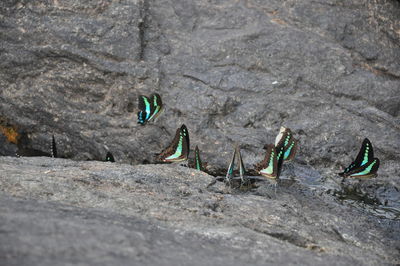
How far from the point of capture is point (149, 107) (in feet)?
21.8

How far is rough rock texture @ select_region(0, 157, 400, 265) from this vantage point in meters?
2.99

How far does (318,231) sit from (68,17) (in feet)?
14.9

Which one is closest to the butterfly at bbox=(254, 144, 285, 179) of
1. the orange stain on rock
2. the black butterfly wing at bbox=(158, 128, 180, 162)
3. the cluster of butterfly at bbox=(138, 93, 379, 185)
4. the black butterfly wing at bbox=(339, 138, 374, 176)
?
the cluster of butterfly at bbox=(138, 93, 379, 185)

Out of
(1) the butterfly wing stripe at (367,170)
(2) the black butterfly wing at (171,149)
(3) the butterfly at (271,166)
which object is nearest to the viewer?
(3) the butterfly at (271,166)

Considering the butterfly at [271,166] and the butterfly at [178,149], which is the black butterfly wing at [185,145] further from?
the butterfly at [271,166]

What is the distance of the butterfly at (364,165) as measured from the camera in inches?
230

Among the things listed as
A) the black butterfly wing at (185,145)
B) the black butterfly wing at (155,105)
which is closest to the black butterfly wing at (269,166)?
the black butterfly wing at (185,145)

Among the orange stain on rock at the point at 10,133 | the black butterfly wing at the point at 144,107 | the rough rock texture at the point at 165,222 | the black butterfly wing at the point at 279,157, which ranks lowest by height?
the orange stain on rock at the point at 10,133

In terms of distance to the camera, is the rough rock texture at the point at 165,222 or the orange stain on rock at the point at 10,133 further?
the orange stain on rock at the point at 10,133

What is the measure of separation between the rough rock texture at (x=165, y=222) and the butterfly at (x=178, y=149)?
768 millimetres

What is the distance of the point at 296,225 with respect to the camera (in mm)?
4375

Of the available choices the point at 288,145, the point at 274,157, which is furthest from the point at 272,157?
the point at 288,145

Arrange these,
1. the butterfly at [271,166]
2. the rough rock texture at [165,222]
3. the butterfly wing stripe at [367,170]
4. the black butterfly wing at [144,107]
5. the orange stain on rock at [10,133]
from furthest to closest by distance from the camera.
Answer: the orange stain on rock at [10,133], the black butterfly wing at [144,107], the butterfly wing stripe at [367,170], the butterfly at [271,166], the rough rock texture at [165,222]

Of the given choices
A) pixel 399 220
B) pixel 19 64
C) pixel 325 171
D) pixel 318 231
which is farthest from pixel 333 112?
pixel 19 64
